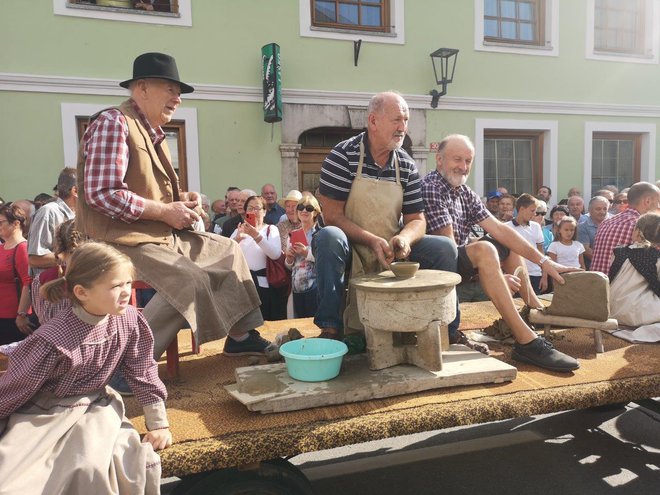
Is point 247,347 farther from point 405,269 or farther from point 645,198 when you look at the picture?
point 645,198

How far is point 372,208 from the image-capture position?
9.87 ft

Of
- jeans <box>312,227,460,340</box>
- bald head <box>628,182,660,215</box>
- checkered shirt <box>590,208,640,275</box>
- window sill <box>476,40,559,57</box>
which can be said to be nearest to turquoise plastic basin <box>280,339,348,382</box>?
jeans <box>312,227,460,340</box>

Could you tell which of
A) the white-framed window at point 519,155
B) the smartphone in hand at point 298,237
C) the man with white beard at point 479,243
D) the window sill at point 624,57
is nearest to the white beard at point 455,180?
the man with white beard at point 479,243

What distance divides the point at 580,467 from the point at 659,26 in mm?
9809

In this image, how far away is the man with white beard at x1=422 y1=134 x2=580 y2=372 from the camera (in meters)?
2.82

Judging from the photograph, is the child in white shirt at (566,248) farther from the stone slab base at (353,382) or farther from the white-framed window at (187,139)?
the white-framed window at (187,139)

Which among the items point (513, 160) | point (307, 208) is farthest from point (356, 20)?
point (307, 208)

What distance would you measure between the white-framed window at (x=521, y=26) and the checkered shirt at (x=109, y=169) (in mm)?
7821

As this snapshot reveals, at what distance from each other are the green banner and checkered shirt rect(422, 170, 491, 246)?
173 inches

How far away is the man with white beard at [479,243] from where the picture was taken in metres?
2.82

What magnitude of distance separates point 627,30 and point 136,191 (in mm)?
10546

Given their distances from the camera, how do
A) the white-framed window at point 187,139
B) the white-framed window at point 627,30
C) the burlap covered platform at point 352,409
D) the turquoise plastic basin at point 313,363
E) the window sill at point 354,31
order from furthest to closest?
the white-framed window at point 627,30
the window sill at point 354,31
the white-framed window at point 187,139
the turquoise plastic basin at point 313,363
the burlap covered platform at point 352,409

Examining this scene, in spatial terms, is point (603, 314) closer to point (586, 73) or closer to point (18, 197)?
point (18, 197)

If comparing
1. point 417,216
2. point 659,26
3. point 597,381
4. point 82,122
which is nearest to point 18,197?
point 82,122
